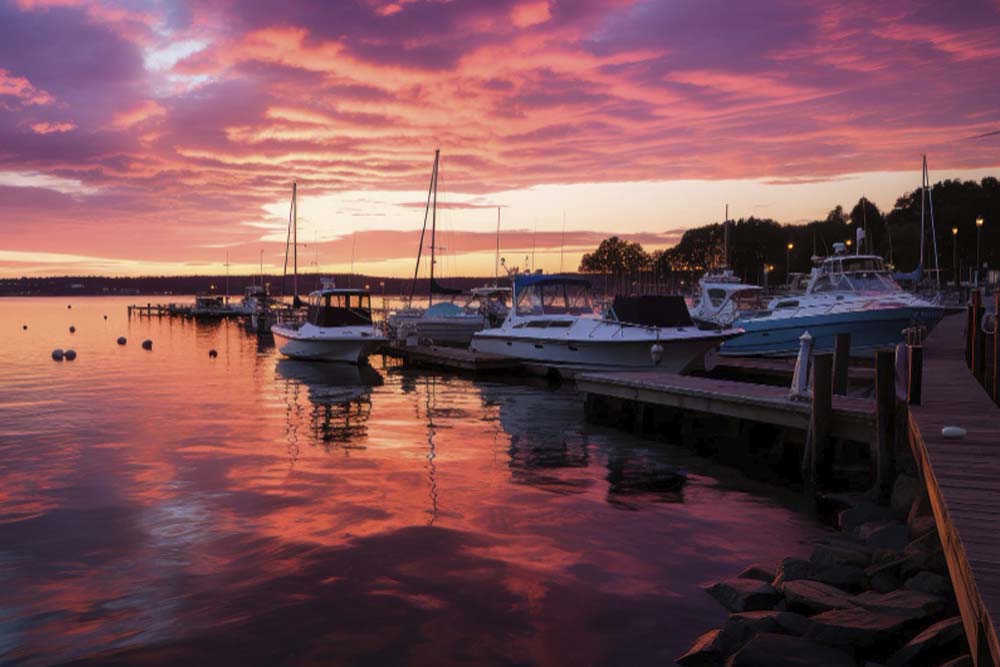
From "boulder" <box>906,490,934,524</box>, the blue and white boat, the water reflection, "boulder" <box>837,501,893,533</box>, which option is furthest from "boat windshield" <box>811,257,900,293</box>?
"boulder" <box>906,490,934,524</box>

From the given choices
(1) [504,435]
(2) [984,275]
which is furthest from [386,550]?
(2) [984,275]


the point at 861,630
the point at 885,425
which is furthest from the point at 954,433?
the point at 861,630

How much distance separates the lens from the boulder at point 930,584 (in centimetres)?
719

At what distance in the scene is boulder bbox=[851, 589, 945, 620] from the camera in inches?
263

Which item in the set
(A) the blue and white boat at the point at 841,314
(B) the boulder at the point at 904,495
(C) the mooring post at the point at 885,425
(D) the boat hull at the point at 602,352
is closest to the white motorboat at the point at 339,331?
(D) the boat hull at the point at 602,352

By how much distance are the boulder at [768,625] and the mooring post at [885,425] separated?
5.51m

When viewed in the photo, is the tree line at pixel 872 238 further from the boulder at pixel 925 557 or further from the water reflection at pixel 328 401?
the boulder at pixel 925 557

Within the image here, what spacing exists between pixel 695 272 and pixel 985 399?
419ft

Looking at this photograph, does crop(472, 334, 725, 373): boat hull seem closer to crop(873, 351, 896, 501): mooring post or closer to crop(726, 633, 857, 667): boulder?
crop(873, 351, 896, 501): mooring post

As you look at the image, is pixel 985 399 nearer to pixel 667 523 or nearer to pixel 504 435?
pixel 667 523

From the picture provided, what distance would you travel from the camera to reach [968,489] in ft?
23.5

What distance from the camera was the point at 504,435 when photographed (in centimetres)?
1850

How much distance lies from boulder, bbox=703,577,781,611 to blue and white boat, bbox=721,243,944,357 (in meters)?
20.4

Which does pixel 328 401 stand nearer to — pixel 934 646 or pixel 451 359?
pixel 451 359
